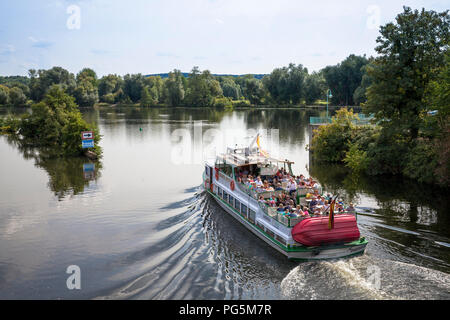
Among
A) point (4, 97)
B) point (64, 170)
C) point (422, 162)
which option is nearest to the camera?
point (422, 162)

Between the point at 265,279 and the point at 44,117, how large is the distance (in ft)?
196

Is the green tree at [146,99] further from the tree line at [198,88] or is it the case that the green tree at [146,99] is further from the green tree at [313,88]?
the green tree at [313,88]

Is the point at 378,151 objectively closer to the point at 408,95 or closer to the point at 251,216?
the point at 408,95

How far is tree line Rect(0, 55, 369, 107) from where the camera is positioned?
132500 mm

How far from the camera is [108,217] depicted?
27.6 m

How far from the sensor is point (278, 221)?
65.9ft

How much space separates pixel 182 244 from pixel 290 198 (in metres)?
6.93

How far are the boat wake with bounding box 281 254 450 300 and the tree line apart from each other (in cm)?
11146

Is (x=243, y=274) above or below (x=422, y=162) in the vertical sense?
below

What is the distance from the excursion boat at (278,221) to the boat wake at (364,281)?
682 millimetres

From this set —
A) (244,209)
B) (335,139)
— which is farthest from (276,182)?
(335,139)

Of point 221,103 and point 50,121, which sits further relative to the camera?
point 221,103

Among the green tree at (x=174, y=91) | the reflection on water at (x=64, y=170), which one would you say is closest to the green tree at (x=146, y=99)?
the green tree at (x=174, y=91)

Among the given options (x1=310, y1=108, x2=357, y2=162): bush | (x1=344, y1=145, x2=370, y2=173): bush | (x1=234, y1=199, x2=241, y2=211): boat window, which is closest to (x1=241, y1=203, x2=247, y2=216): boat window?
(x1=234, y1=199, x2=241, y2=211): boat window
